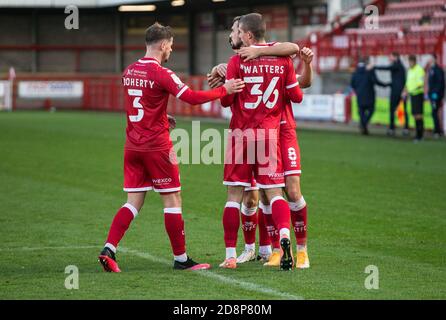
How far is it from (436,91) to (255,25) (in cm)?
1720

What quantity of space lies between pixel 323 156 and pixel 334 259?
36.8 ft

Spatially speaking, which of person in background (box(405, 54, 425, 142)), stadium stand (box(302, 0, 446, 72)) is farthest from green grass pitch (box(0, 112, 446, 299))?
stadium stand (box(302, 0, 446, 72))

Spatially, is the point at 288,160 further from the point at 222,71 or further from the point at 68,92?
the point at 68,92

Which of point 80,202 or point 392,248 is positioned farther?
point 80,202

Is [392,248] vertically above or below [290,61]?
below

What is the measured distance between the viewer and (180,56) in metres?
50.8

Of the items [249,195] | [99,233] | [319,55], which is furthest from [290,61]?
[319,55]

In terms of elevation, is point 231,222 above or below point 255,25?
below

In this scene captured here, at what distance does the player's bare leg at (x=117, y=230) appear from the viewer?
28.2 feet

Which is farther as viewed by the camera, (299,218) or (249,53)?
(299,218)

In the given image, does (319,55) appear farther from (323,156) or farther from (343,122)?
(323,156)

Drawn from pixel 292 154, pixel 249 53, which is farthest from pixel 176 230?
pixel 249 53

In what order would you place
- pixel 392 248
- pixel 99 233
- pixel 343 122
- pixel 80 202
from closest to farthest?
pixel 392 248 < pixel 99 233 < pixel 80 202 < pixel 343 122

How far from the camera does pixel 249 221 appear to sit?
30.7ft
